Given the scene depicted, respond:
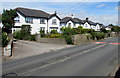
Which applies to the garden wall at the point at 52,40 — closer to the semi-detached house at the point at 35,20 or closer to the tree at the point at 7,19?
the tree at the point at 7,19

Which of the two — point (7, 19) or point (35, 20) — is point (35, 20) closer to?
point (35, 20)

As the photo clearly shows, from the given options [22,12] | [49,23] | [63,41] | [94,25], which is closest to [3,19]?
[63,41]

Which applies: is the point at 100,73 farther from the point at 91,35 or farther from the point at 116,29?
the point at 116,29

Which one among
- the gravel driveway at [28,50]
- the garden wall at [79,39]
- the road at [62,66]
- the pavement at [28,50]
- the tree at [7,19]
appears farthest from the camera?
the garden wall at [79,39]

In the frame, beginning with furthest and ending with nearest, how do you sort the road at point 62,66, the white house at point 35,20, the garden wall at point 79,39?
1. the white house at point 35,20
2. the garden wall at point 79,39
3. the road at point 62,66

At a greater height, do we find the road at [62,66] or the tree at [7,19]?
the tree at [7,19]

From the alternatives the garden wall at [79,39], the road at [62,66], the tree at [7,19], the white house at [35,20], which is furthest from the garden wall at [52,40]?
the road at [62,66]

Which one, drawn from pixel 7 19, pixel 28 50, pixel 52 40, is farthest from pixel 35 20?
pixel 28 50

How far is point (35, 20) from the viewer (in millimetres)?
43625

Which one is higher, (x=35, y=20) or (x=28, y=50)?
(x=35, y=20)

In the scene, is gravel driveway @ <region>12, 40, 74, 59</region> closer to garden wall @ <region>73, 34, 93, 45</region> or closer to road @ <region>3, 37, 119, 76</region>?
road @ <region>3, 37, 119, 76</region>

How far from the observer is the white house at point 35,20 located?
40.9m

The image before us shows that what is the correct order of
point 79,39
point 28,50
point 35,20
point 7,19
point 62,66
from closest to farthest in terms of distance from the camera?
point 62,66, point 28,50, point 7,19, point 79,39, point 35,20

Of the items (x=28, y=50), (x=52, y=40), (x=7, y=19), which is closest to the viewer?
(x=28, y=50)
